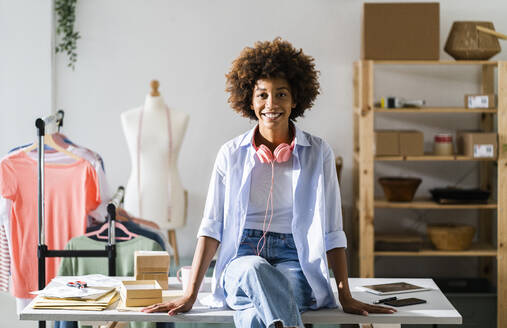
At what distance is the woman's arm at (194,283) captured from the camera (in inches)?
91.4

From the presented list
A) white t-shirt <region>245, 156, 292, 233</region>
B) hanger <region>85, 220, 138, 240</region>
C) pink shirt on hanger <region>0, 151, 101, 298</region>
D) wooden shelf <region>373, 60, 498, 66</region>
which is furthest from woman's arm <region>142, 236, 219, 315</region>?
wooden shelf <region>373, 60, 498, 66</region>

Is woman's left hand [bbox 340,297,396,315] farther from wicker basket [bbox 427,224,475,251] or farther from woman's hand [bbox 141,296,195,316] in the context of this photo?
wicker basket [bbox 427,224,475,251]

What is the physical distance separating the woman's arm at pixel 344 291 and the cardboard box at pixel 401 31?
6.55 ft

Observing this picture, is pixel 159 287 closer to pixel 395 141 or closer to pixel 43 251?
pixel 43 251

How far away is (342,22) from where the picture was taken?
14.9ft

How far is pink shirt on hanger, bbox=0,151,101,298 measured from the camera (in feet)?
10.9

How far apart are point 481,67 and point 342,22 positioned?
3.19 feet

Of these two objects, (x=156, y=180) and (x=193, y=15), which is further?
(x=193, y=15)

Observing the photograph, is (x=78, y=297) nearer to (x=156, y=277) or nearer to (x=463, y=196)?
(x=156, y=277)

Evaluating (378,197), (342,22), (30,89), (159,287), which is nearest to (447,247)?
(378,197)

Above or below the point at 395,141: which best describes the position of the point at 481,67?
above

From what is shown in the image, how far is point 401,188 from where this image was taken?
4195 mm

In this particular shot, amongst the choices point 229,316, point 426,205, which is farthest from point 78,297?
point 426,205

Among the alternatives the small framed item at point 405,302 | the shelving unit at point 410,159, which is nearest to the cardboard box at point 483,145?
the shelving unit at point 410,159
